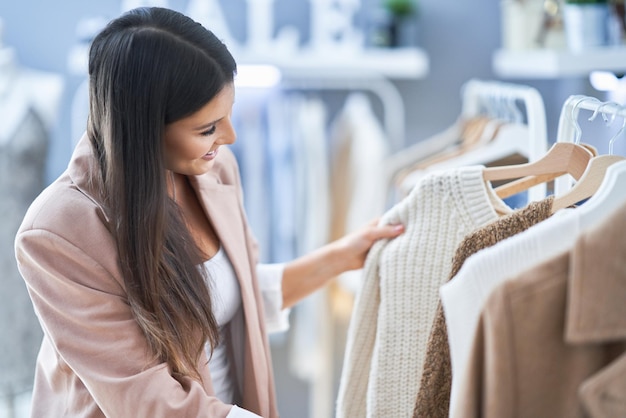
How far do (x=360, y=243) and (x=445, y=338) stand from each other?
35cm

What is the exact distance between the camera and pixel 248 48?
8.03 ft

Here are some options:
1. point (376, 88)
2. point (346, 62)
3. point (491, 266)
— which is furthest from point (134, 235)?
point (376, 88)

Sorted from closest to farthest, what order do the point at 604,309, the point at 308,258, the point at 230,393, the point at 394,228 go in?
1. the point at 604,309
2. the point at 394,228
3. the point at 230,393
4. the point at 308,258

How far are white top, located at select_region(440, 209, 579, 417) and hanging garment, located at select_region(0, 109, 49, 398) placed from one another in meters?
A: 1.54

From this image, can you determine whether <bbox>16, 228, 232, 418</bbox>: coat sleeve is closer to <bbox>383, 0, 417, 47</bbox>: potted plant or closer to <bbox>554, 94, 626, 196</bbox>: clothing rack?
<bbox>554, 94, 626, 196</bbox>: clothing rack

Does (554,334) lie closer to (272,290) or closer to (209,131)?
(209,131)

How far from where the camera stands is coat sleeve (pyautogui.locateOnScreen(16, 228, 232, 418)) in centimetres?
105

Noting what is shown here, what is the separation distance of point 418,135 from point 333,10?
55 cm

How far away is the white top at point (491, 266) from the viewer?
2.65ft

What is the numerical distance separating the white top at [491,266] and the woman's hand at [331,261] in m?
0.39

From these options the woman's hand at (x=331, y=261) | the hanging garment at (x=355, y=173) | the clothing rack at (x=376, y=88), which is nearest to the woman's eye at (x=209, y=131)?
the woman's hand at (x=331, y=261)

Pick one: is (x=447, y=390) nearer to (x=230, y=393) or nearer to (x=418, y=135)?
(x=230, y=393)

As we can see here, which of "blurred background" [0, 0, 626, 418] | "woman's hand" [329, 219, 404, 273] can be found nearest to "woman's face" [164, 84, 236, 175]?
"woman's hand" [329, 219, 404, 273]

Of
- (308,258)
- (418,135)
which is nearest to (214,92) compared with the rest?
(308,258)
